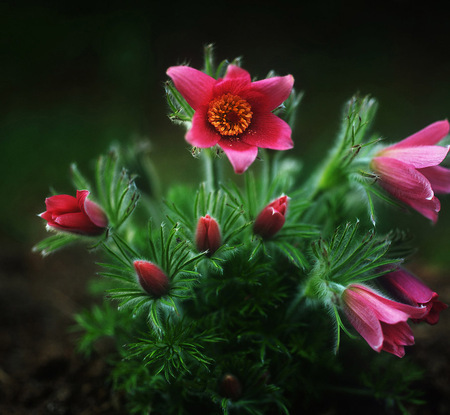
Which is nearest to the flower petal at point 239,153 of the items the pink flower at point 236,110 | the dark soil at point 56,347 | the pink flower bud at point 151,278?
the pink flower at point 236,110

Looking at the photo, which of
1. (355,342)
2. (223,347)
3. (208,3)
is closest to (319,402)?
(355,342)

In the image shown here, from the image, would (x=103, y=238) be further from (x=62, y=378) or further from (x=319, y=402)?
(x=319, y=402)

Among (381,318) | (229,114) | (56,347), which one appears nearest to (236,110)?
(229,114)

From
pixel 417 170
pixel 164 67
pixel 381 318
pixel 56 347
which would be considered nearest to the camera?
pixel 381 318

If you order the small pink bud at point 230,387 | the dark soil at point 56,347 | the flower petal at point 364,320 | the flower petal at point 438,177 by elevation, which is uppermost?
the flower petal at point 438,177

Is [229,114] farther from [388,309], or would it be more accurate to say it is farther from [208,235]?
[388,309]

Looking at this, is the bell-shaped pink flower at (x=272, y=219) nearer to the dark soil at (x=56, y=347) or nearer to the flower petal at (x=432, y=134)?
the flower petal at (x=432, y=134)
